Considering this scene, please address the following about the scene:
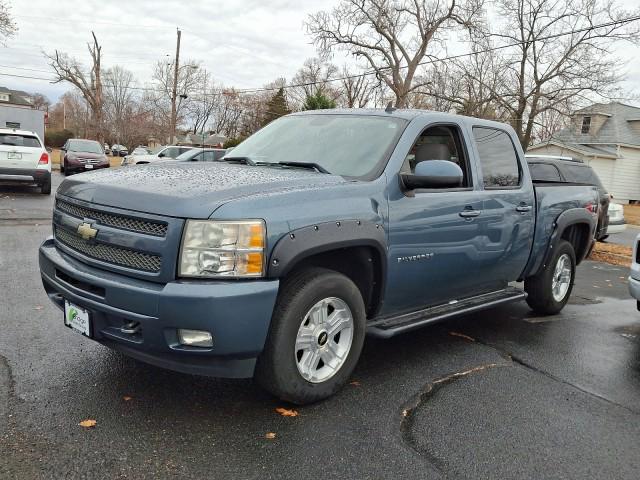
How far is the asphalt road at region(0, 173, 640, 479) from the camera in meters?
2.80

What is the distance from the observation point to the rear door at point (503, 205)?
15.3 ft

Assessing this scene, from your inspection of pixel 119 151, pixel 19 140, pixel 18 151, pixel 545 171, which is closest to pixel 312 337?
pixel 545 171

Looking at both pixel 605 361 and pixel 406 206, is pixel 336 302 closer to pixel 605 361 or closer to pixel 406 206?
pixel 406 206

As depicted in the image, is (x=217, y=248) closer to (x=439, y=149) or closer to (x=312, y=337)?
(x=312, y=337)

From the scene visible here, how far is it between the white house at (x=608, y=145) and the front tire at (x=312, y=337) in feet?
115

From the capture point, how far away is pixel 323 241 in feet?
10.6

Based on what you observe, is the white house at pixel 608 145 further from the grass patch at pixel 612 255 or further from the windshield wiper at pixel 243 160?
the windshield wiper at pixel 243 160

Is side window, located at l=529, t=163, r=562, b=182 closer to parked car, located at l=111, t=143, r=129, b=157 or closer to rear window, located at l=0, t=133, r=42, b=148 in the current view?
rear window, located at l=0, t=133, r=42, b=148

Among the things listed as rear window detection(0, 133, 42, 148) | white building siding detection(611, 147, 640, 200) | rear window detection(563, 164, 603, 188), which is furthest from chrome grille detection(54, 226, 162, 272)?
white building siding detection(611, 147, 640, 200)

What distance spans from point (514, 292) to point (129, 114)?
231ft

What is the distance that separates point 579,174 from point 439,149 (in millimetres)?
7885

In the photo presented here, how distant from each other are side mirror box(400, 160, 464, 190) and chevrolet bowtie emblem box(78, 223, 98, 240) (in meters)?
2.00

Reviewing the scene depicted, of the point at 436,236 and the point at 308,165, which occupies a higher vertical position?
the point at 308,165

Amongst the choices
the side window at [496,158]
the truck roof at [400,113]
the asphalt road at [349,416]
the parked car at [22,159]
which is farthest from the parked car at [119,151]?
the side window at [496,158]
